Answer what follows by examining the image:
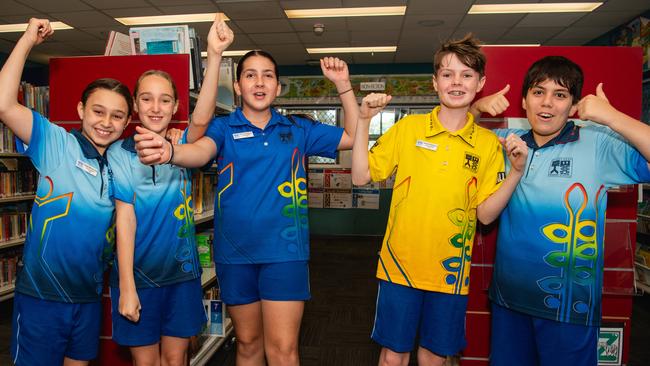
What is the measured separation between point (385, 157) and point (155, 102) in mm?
980

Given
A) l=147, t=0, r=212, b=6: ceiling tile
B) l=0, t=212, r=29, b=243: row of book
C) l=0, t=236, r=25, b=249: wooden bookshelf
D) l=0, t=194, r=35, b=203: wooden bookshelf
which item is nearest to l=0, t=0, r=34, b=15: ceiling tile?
l=147, t=0, r=212, b=6: ceiling tile

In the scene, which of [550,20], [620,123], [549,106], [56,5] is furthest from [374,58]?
[620,123]

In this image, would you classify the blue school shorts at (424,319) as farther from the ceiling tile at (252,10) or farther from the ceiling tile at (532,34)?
the ceiling tile at (532,34)

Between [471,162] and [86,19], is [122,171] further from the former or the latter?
[86,19]

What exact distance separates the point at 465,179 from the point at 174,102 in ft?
4.12

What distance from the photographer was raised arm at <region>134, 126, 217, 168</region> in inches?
51.6

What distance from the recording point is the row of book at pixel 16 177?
3.93 meters

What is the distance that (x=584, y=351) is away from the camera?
5.20ft

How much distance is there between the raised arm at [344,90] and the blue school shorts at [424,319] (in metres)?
0.63

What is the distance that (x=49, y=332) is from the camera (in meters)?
1.59

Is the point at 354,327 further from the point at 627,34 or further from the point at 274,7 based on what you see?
the point at 627,34

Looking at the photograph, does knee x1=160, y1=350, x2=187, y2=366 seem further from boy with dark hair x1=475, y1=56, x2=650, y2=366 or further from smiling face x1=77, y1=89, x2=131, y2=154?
boy with dark hair x1=475, y1=56, x2=650, y2=366

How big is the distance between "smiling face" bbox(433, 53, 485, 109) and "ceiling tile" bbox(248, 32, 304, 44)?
4.88 meters

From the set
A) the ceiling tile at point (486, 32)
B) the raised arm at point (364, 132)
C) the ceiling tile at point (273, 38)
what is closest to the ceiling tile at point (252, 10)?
the ceiling tile at point (273, 38)
